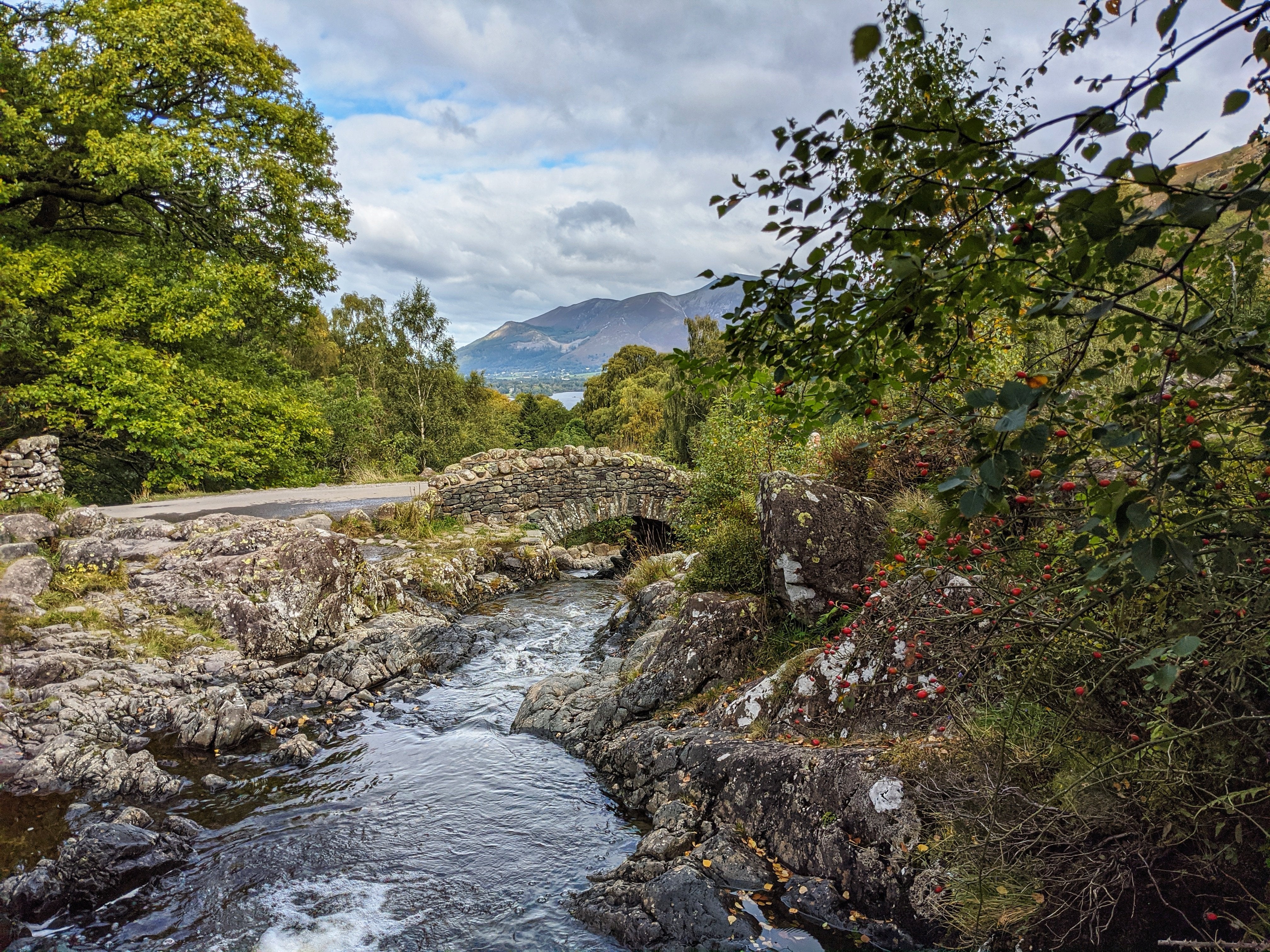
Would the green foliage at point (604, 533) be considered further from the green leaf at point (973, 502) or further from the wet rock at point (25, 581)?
the green leaf at point (973, 502)

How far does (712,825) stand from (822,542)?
10.0 ft

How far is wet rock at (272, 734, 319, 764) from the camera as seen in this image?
700cm

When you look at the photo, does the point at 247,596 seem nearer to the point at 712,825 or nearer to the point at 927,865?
the point at 712,825

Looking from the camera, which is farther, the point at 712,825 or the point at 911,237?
the point at 712,825

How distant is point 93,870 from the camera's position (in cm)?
486

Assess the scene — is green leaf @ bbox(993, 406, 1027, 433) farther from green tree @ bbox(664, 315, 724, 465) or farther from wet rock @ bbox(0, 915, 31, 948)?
green tree @ bbox(664, 315, 724, 465)

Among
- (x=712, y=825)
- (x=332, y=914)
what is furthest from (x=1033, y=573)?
(x=332, y=914)

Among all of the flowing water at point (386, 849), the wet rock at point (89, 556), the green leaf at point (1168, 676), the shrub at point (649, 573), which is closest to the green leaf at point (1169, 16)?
the green leaf at point (1168, 676)

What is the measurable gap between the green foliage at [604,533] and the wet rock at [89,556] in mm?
13259

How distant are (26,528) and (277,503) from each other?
5.14 metres

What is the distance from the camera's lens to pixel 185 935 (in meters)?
4.48

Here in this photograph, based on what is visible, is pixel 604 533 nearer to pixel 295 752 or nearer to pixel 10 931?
pixel 295 752

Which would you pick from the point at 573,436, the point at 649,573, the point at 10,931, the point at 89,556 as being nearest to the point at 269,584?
the point at 89,556

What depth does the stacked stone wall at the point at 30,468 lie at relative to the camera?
13266 mm
